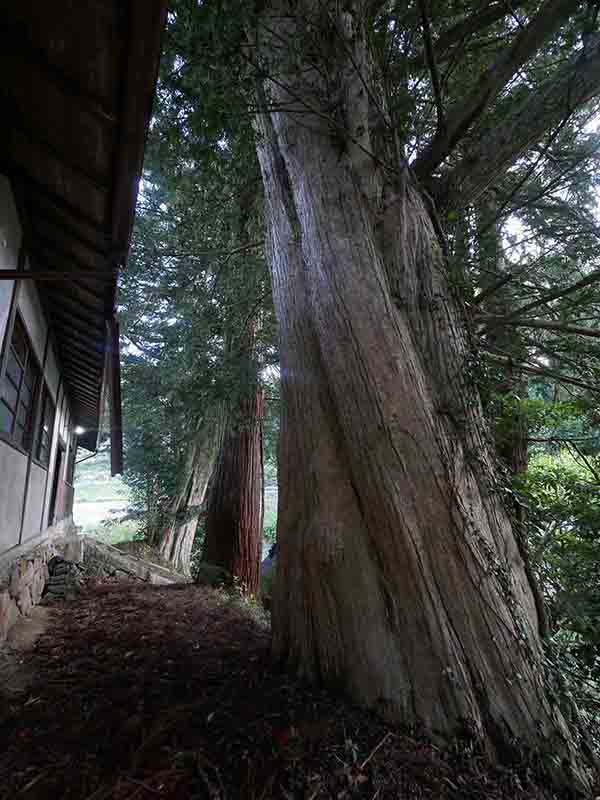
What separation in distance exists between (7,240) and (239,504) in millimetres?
4463

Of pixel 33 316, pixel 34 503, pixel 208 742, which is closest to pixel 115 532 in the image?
pixel 34 503

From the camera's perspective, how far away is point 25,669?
11.1 feet

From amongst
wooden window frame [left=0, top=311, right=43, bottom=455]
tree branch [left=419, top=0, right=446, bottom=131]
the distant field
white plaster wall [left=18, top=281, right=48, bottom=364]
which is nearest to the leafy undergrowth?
wooden window frame [left=0, top=311, right=43, bottom=455]

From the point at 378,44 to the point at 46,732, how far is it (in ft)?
18.4

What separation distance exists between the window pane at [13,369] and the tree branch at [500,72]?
4.20 metres

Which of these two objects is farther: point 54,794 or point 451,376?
point 451,376

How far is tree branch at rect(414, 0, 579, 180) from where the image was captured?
2773mm

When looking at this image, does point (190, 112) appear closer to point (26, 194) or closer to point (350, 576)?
point (26, 194)

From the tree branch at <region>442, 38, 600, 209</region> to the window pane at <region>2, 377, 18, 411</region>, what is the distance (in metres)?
4.32

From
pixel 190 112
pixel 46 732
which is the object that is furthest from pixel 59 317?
pixel 46 732

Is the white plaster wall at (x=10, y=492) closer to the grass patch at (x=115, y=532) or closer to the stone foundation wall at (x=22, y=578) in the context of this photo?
the stone foundation wall at (x=22, y=578)

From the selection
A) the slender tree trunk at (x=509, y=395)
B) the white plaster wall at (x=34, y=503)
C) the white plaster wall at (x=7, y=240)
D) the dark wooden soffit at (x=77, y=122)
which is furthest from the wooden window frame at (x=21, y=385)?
the slender tree trunk at (x=509, y=395)

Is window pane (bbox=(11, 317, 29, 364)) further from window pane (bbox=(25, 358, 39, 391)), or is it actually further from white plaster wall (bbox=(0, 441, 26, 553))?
white plaster wall (bbox=(0, 441, 26, 553))

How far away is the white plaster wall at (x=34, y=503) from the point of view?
216 inches
